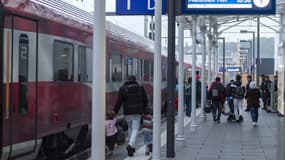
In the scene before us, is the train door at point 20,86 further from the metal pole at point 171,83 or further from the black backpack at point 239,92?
the black backpack at point 239,92

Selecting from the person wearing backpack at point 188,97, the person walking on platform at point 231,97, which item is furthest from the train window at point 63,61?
the person wearing backpack at point 188,97

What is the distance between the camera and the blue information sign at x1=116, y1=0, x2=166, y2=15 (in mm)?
14958

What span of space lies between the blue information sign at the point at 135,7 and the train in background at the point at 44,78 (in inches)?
31.3

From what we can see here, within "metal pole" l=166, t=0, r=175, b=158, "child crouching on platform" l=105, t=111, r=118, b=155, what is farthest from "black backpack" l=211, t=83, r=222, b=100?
"metal pole" l=166, t=0, r=175, b=158

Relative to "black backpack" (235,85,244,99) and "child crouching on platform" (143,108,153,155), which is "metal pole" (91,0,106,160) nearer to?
"child crouching on platform" (143,108,153,155)

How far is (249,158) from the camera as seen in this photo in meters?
13.3

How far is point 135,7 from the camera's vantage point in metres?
15.1

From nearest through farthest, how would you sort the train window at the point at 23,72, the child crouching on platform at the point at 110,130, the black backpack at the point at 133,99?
1. the train window at the point at 23,72
2. the child crouching on platform at the point at 110,130
3. the black backpack at the point at 133,99

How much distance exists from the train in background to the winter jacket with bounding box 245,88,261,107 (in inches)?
327

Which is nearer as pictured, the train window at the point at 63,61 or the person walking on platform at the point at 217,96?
the train window at the point at 63,61

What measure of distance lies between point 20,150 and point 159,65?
10.4 feet

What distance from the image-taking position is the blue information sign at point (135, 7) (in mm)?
14958

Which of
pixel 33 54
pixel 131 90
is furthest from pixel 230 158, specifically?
pixel 33 54

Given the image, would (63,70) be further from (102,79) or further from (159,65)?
(102,79)
